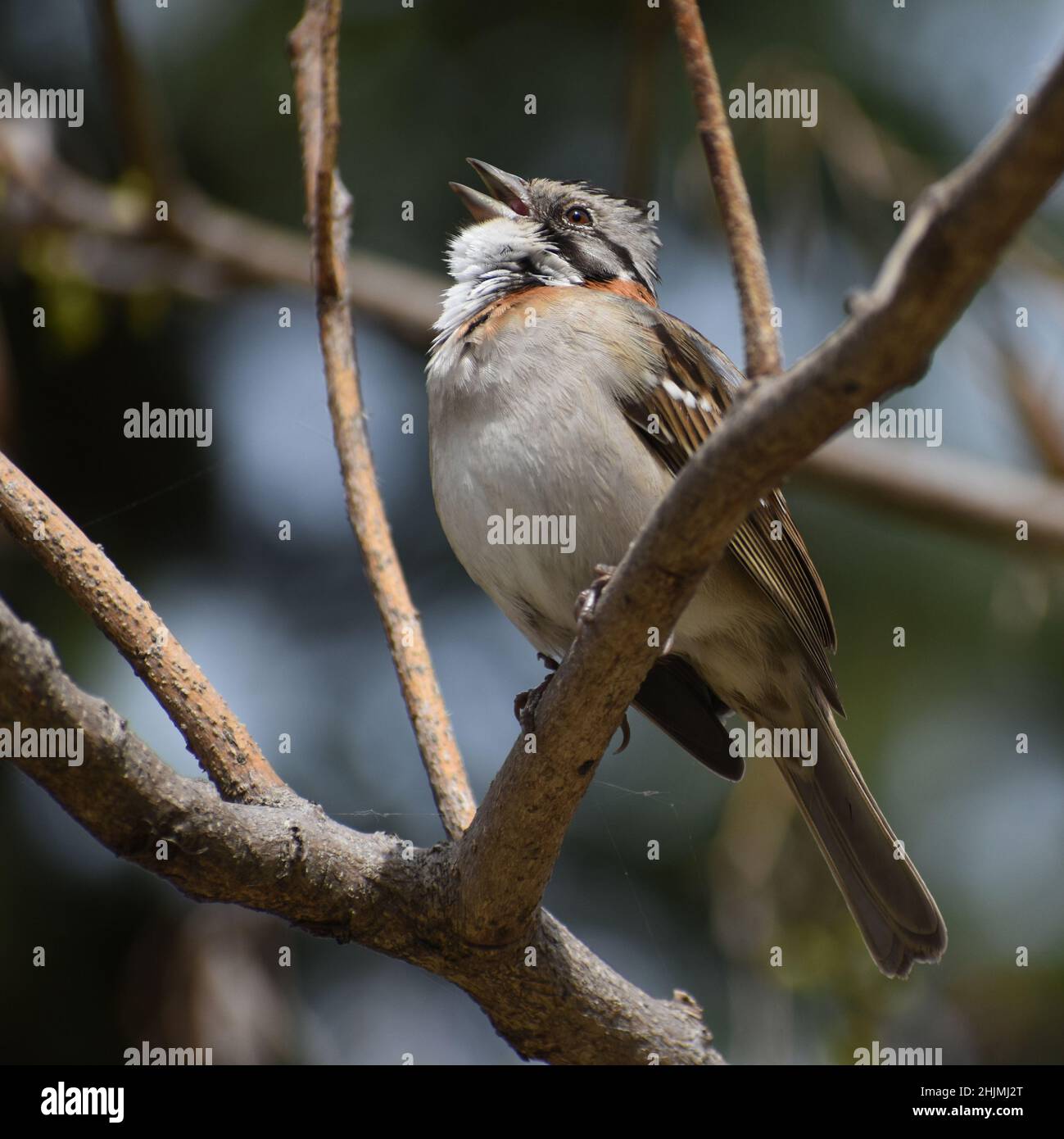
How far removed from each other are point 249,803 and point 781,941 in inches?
88.5

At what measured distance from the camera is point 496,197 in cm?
457

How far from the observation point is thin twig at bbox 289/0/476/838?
10.9ft

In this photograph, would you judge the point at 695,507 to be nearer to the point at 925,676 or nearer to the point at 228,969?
the point at 228,969

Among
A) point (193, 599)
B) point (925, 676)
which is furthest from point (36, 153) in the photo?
point (925, 676)

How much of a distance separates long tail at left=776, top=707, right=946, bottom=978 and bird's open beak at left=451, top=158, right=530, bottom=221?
2017mm

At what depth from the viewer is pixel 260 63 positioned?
243 inches

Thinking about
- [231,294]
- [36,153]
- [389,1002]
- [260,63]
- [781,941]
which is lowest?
[389,1002]
